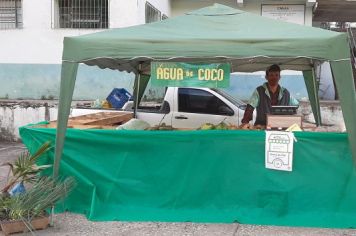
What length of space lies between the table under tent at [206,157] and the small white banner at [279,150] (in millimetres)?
93

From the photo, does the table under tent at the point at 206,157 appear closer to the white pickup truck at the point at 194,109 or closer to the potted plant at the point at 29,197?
the potted plant at the point at 29,197

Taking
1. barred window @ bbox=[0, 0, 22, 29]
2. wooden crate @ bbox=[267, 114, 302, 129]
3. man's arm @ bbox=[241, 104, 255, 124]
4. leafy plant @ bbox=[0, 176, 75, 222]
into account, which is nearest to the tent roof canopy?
wooden crate @ bbox=[267, 114, 302, 129]

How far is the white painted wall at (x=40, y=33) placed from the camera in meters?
14.0

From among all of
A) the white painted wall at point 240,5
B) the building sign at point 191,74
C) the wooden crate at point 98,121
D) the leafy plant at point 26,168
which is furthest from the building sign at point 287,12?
the leafy plant at point 26,168

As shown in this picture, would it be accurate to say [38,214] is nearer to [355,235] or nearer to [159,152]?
[159,152]

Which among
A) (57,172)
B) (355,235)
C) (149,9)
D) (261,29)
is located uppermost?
(149,9)

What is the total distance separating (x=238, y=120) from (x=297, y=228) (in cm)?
350

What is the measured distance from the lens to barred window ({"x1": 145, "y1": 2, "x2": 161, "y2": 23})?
1523cm

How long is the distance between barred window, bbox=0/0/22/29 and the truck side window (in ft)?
26.7

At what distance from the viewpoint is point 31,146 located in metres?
6.30

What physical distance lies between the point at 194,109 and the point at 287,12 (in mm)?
10487

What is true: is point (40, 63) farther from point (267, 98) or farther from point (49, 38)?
point (267, 98)

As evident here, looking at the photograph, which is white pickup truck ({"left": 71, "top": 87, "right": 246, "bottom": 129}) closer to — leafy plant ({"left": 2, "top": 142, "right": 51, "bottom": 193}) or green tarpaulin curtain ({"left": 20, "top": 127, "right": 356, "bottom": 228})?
green tarpaulin curtain ({"left": 20, "top": 127, "right": 356, "bottom": 228})

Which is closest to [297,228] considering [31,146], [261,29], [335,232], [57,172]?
[335,232]
